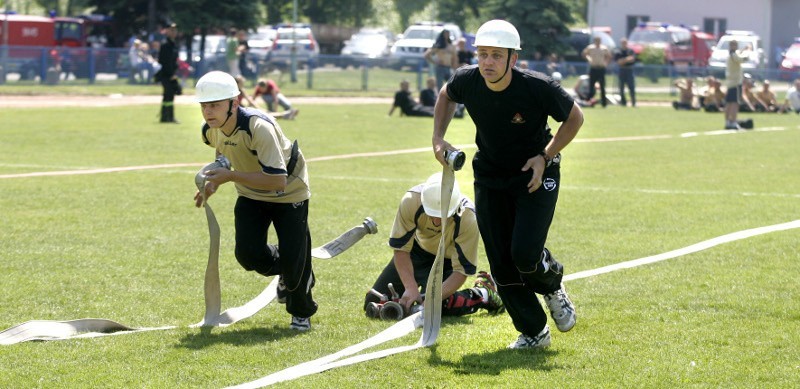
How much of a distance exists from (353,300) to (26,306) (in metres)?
2.22

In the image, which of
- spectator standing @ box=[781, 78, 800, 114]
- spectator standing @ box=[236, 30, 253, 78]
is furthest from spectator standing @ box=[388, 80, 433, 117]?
spectator standing @ box=[781, 78, 800, 114]

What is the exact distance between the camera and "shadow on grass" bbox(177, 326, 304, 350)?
7.14 meters

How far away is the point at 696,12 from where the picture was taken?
7219cm

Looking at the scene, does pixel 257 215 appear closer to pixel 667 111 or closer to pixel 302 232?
pixel 302 232

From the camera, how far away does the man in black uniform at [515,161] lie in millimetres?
6656

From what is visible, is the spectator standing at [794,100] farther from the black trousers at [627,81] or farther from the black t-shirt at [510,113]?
the black t-shirt at [510,113]

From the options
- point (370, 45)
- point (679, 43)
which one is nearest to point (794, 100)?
point (679, 43)

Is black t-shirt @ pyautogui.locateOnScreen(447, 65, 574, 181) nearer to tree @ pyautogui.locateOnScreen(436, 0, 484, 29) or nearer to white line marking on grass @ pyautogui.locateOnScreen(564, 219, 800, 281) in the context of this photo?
white line marking on grass @ pyautogui.locateOnScreen(564, 219, 800, 281)

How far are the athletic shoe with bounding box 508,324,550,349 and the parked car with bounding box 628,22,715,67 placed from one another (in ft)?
174

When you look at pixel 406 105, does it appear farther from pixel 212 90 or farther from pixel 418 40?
pixel 212 90

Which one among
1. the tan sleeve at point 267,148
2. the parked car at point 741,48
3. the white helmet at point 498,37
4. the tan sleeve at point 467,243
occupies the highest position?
the parked car at point 741,48

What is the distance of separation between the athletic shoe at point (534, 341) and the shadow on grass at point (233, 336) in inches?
53.7

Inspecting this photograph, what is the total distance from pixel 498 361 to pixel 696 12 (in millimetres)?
68600

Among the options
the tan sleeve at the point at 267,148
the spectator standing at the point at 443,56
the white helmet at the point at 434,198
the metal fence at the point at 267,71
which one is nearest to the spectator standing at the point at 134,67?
the metal fence at the point at 267,71
